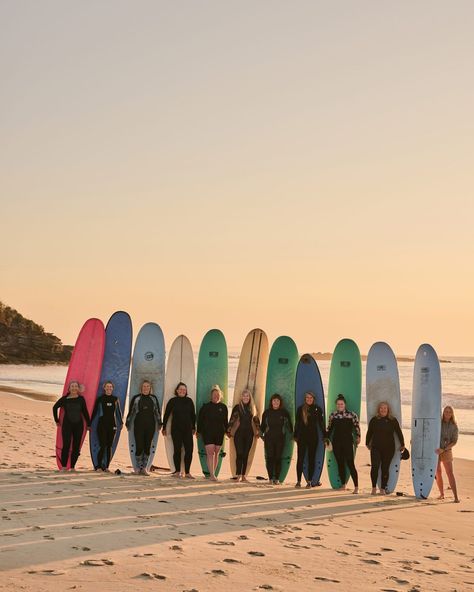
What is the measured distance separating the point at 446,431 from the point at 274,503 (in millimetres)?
2741

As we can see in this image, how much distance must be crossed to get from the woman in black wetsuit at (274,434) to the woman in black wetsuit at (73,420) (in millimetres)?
2259

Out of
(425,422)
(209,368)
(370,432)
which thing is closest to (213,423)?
(209,368)

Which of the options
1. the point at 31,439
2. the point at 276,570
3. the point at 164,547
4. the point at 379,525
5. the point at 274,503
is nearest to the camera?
the point at 276,570

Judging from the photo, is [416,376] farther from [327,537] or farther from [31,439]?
[31,439]

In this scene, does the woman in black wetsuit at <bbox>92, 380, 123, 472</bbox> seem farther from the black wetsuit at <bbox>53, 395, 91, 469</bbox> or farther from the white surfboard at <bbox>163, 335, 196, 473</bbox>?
the white surfboard at <bbox>163, 335, 196, 473</bbox>

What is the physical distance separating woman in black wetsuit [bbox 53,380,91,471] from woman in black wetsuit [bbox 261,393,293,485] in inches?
88.9

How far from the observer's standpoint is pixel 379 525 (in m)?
7.05

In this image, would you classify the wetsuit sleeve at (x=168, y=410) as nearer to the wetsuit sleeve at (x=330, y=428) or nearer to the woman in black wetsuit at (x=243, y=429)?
the woman in black wetsuit at (x=243, y=429)

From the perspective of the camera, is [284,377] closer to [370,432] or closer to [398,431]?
[370,432]

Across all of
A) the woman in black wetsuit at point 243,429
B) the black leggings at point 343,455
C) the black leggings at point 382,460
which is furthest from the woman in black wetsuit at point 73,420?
the black leggings at point 382,460

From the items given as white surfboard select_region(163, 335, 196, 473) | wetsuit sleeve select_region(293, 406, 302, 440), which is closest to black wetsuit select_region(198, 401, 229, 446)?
wetsuit sleeve select_region(293, 406, 302, 440)

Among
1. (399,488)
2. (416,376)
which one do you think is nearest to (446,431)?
(416,376)

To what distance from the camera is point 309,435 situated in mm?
9414

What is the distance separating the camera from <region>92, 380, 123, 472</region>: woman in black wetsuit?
9.47 meters
